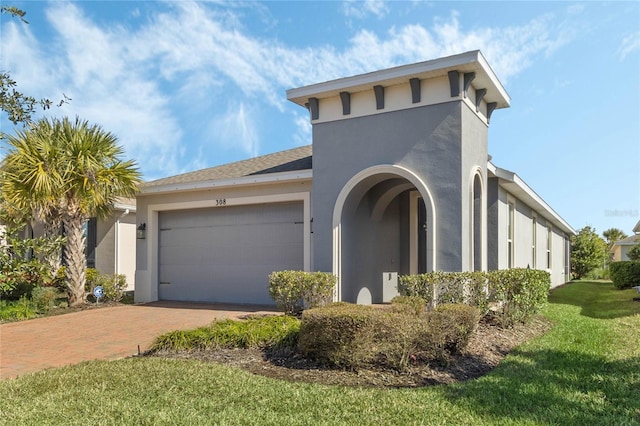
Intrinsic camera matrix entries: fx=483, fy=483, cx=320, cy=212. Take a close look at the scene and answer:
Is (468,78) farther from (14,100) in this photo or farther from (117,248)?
(117,248)

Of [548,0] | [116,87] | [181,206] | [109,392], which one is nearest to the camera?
[109,392]

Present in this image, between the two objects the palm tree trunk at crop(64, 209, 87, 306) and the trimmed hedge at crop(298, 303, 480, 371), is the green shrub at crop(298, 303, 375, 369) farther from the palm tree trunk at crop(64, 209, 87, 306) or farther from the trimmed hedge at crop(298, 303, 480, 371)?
the palm tree trunk at crop(64, 209, 87, 306)

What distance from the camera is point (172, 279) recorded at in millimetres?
14711

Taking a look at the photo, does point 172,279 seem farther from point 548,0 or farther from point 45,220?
point 548,0

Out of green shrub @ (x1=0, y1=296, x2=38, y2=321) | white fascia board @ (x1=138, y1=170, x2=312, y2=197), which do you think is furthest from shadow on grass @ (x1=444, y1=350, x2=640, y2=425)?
green shrub @ (x1=0, y1=296, x2=38, y2=321)

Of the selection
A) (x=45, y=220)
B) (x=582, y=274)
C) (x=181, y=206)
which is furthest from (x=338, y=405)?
(x=582, y=274)

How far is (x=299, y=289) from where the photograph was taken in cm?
976

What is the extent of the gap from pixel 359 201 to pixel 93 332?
624 cm

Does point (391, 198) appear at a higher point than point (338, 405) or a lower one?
higher

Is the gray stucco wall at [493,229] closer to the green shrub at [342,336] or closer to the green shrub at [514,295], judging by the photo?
the green shrub at [514,295]

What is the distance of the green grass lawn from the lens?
4.28m

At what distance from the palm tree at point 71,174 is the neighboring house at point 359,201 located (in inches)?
57.1

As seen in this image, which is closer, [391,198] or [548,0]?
[548,0]

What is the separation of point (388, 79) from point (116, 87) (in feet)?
17.2
